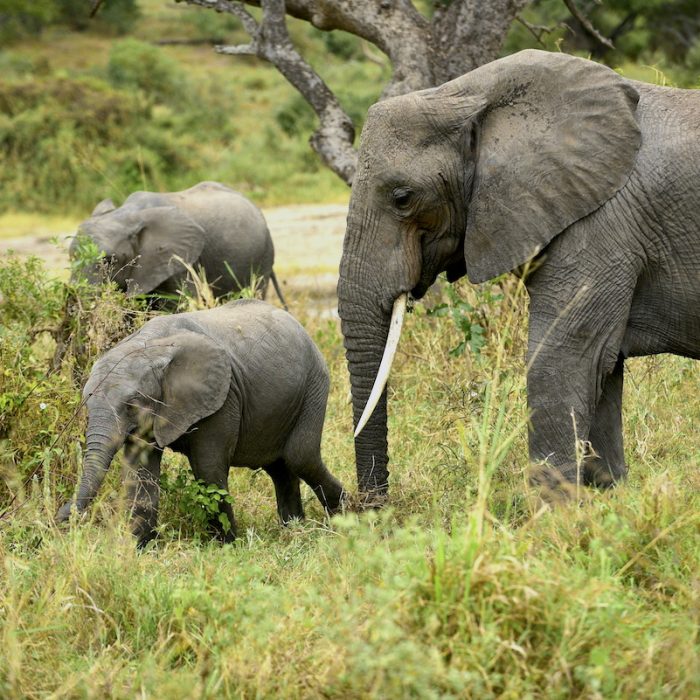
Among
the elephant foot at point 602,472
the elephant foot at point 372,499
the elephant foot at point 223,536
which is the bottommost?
the elephant foot at point 223,536

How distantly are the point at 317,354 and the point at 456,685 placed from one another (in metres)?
3.14

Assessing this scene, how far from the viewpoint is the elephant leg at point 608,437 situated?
510 centimetres

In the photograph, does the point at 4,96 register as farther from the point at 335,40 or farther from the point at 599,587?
the point at 599,587

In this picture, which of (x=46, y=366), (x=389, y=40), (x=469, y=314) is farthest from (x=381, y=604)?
(x=389, y=40)

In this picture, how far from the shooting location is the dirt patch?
11641 mm

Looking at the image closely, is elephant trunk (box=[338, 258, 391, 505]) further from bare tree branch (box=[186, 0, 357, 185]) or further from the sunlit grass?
the sunlit grass

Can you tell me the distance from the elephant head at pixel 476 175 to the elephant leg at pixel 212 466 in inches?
31.0

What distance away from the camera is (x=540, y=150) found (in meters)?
4.48

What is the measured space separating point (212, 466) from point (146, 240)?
429cm

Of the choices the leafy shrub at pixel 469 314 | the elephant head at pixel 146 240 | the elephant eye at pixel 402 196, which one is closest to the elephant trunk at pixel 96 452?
the elephant eye at pixel 402 196

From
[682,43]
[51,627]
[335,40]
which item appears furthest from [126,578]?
[335,40]

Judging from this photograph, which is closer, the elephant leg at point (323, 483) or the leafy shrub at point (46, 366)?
the leafy shrub at point (46, 366)

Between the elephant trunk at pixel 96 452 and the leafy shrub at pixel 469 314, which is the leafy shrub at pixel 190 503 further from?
the leafy shrub at pixel 469 314

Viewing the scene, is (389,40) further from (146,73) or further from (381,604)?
(146,73)
